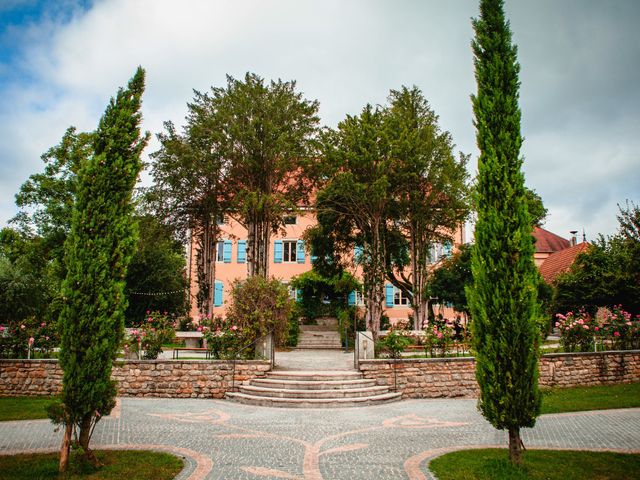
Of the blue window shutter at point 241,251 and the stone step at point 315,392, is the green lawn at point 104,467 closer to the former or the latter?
the stone step at point 315,392

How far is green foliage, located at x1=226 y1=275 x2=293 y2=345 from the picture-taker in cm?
1302

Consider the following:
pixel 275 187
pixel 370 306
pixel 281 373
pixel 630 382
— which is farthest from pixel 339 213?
pixel 630 382

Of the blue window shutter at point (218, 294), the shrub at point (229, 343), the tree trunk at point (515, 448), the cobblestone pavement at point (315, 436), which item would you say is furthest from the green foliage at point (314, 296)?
the tree trunk at point (515, 448)

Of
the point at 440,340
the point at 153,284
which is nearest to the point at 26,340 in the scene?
the point at 440,340

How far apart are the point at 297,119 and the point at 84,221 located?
16.2 m

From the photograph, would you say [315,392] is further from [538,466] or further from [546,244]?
[546,244]

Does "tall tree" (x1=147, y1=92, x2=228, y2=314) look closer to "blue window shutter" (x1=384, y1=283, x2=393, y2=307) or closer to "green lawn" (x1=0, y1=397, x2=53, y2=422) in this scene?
"green lawn" (x1=0, y1=397, x2=53, y2=422)

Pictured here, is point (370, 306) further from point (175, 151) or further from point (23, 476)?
point (23, 476)

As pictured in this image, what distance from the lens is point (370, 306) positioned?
806 inches

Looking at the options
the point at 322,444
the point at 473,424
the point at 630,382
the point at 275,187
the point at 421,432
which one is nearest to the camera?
the point at 322,444

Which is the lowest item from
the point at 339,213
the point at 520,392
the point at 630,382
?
the point at 630,382

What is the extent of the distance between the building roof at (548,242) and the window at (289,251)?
941 inches

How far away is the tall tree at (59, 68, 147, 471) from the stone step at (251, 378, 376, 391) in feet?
19.8

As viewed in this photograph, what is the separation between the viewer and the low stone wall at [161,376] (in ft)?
38.9
